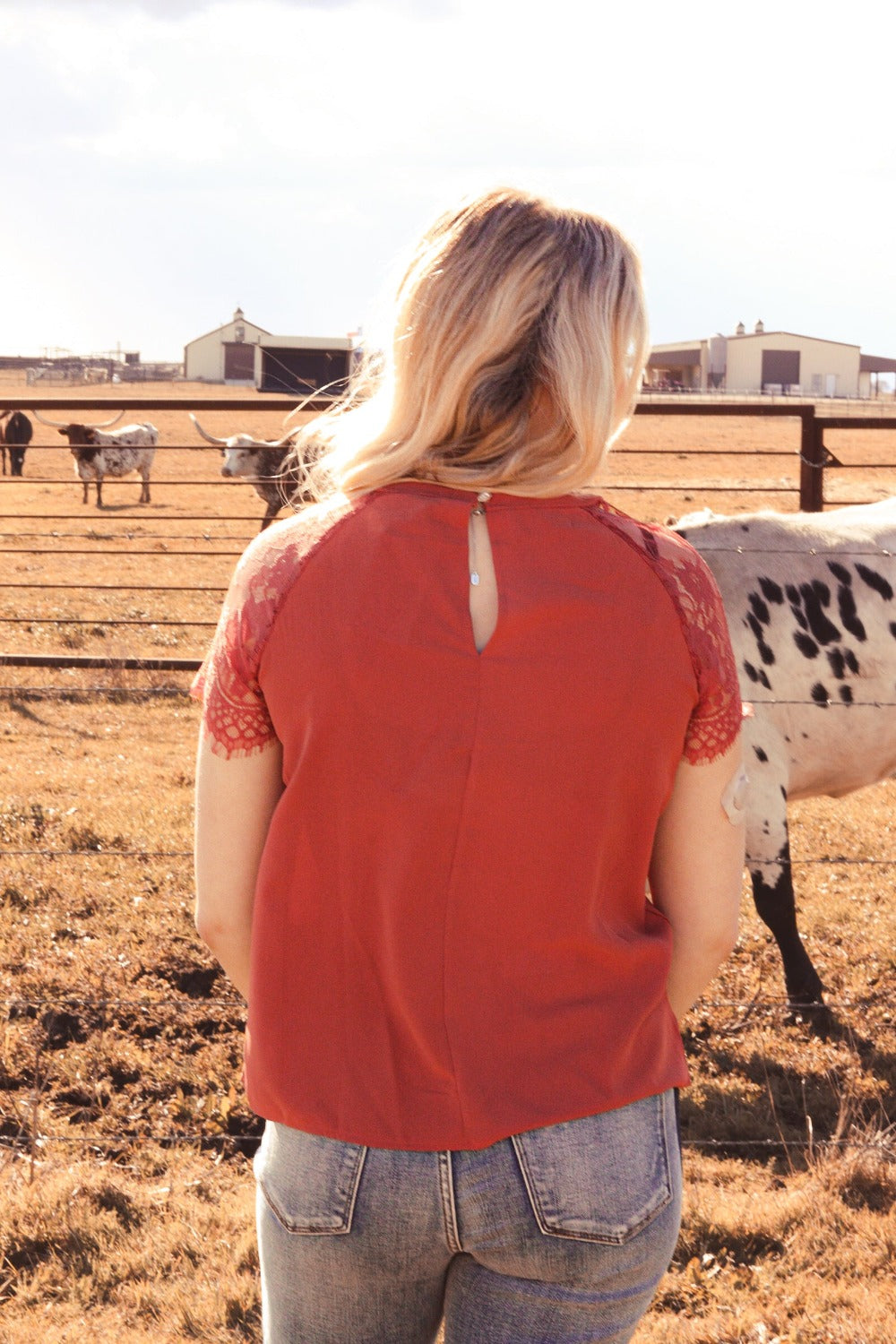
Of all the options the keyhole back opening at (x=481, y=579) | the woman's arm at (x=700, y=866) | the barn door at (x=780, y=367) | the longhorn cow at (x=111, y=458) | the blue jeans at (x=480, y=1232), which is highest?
the barn door at (x=780, y=367)

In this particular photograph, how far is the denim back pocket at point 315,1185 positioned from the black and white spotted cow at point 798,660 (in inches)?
125

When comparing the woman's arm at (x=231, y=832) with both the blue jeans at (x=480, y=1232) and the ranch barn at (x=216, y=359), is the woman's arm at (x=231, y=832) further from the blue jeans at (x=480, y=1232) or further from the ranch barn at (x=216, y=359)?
the ranch barn at (x=216, y=359)

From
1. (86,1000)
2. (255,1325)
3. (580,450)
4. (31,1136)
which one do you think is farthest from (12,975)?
(580,450)

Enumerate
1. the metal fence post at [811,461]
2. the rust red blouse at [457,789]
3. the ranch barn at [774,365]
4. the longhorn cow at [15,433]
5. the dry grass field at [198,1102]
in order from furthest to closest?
the ranch barn at [774,365] → the longhorn cow at [15,433] → the metal fence post at [811,461] → the dry grass field at [198,1102] → the rust red blouse at [457,789]

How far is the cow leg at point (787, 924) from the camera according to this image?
4.26 meters

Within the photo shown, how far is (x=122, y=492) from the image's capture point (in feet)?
72.2

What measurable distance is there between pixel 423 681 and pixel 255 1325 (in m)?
2.10

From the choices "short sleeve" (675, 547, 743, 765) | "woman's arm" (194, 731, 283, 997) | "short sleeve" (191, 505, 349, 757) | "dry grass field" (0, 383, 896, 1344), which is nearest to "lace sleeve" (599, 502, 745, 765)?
"short sleeve" (675, 547, 743, 765)

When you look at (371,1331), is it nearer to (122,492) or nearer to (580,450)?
(580,450)

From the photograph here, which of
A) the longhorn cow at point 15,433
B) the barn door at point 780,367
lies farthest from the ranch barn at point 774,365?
the longhorn cow at point 15,433

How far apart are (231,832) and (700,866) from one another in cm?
53

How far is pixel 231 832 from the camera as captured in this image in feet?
4.57

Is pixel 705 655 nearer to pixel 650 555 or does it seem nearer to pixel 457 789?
pixel 650 555

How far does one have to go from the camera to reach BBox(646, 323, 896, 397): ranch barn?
82062mm
